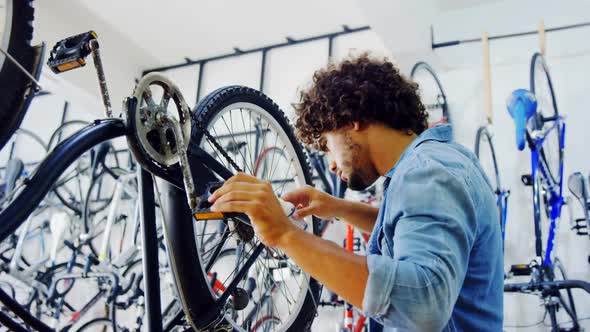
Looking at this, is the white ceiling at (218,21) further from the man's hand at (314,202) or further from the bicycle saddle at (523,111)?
the man's hand at (314,202)

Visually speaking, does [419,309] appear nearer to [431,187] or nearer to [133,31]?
[431,187]

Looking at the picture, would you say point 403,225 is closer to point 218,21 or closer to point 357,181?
point 357,181

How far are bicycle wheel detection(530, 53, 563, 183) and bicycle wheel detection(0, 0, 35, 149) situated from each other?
2507 mm

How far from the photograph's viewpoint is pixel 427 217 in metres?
0.74

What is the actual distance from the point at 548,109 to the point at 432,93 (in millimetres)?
739

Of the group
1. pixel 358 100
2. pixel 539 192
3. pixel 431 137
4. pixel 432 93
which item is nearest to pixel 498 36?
pixel 432 93

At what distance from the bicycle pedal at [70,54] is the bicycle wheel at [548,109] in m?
2.42

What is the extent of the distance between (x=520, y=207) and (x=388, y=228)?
102 inches

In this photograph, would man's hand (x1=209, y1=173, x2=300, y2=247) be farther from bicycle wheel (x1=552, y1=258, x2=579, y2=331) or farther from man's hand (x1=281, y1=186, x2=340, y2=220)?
bicycle wheel (x1=552, y1=258, x2=579, y2=331)

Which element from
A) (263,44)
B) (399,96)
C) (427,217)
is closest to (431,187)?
(427,217)

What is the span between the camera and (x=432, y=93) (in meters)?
3.56

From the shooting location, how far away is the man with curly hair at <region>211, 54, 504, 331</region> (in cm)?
71

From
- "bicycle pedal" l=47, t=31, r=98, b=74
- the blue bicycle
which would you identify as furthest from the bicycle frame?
"bicycle pedal" l=47, t=31, r=98, b=74

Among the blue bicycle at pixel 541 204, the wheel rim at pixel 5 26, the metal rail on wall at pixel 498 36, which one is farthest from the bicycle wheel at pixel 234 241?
the metal rail on wall at pixel 498 36
